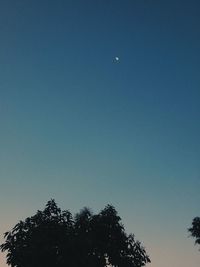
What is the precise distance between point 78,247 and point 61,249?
1.89 meters

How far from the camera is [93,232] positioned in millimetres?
50531

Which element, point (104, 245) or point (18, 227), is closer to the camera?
point (18, 227)

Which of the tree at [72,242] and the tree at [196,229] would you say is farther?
the tree at [196,229]

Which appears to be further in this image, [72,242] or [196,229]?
[196,229]

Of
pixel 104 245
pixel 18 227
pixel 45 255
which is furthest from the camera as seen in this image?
pixel 104 245

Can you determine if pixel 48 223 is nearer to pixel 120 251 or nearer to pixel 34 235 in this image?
pixel 34 235

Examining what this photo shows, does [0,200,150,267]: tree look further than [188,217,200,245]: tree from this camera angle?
No

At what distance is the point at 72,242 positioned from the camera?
1735 inches

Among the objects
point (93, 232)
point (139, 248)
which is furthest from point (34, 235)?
point (139, 248)

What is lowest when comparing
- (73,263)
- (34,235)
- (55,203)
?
(73,263)

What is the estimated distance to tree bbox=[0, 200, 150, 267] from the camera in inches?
1684

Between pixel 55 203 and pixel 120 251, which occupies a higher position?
pixel 55 203

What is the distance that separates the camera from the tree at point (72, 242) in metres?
42.8

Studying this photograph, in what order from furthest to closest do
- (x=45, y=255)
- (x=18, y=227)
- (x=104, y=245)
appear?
1. (x=104, y=245)
2. (x=18, y=227)
3. (x=45, y=255)
